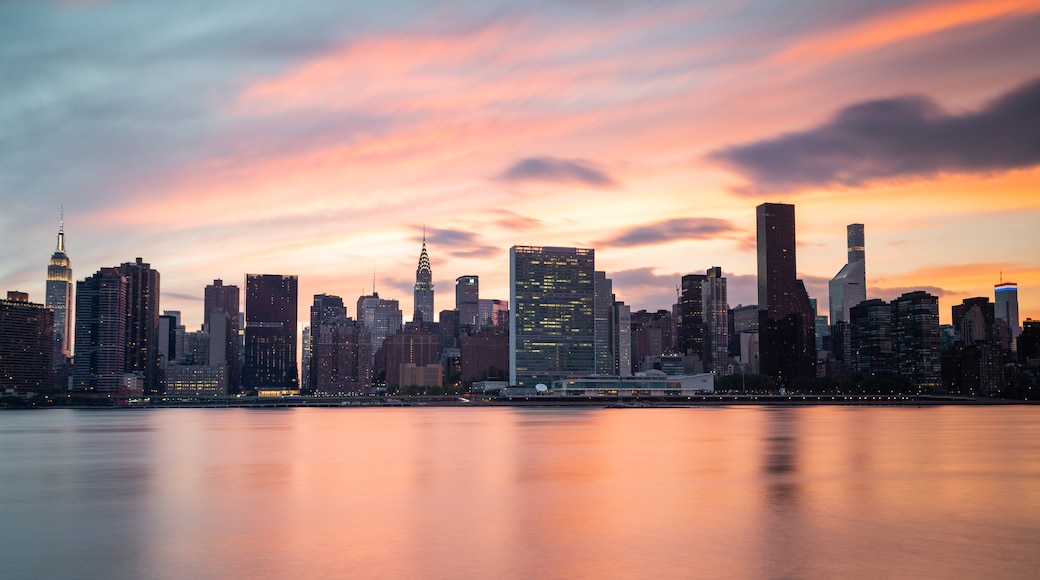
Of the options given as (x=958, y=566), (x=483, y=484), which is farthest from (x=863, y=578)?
(x=483, y=484)

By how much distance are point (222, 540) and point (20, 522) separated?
47.2ft

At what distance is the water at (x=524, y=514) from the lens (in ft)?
126

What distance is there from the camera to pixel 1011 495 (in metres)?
61.6

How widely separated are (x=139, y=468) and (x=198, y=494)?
81.3 feet

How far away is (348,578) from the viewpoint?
35625 mm

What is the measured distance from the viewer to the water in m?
38.3

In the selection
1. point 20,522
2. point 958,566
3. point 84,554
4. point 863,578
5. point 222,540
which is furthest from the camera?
point 20,522

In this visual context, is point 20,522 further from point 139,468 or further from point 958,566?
point 958,566

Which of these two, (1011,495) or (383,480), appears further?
(383,480)

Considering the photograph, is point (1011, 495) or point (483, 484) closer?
point (1011, 495)

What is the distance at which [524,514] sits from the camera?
173ft

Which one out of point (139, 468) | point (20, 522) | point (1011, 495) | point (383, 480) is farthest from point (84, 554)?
point (1011, 495)

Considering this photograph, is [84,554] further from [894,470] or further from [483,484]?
[894,470]

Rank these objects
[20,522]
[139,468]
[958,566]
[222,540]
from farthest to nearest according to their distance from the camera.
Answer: [139,468], [20,522], [222,540], [958,566]
